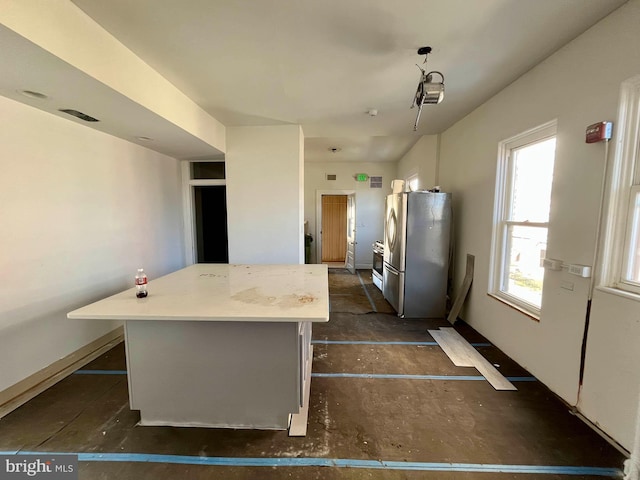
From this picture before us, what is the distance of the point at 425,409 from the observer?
192 centimetres

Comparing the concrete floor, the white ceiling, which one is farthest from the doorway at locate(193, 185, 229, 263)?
the concrete floor

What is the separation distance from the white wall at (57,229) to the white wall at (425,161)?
4.47 metres

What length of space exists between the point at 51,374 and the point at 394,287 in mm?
3887

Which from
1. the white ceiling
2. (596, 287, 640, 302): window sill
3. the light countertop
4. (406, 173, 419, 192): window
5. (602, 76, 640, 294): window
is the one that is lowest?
the light countertop

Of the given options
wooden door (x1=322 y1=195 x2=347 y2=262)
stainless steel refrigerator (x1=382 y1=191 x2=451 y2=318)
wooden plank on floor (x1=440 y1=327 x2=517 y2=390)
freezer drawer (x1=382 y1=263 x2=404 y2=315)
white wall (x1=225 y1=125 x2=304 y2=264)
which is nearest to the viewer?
wooden plank on floor (x1=440 y1=327 x2=517 y2=390)

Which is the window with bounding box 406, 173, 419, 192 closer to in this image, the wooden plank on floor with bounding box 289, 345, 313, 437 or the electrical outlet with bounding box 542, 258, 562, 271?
the electrical outlet with bounding box 542, 258, 562, 271

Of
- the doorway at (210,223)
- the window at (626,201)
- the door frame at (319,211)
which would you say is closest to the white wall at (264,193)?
the doorway at (210,223)

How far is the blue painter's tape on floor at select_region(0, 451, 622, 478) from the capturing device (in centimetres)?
146

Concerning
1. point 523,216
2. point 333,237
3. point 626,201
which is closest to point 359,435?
point 626,201

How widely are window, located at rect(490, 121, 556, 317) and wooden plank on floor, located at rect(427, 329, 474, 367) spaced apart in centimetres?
71

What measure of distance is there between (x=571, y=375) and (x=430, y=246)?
1.93 m

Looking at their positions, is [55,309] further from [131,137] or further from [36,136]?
[131,137]

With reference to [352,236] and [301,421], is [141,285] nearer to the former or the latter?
[301,421]

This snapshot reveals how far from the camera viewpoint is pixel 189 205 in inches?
174
